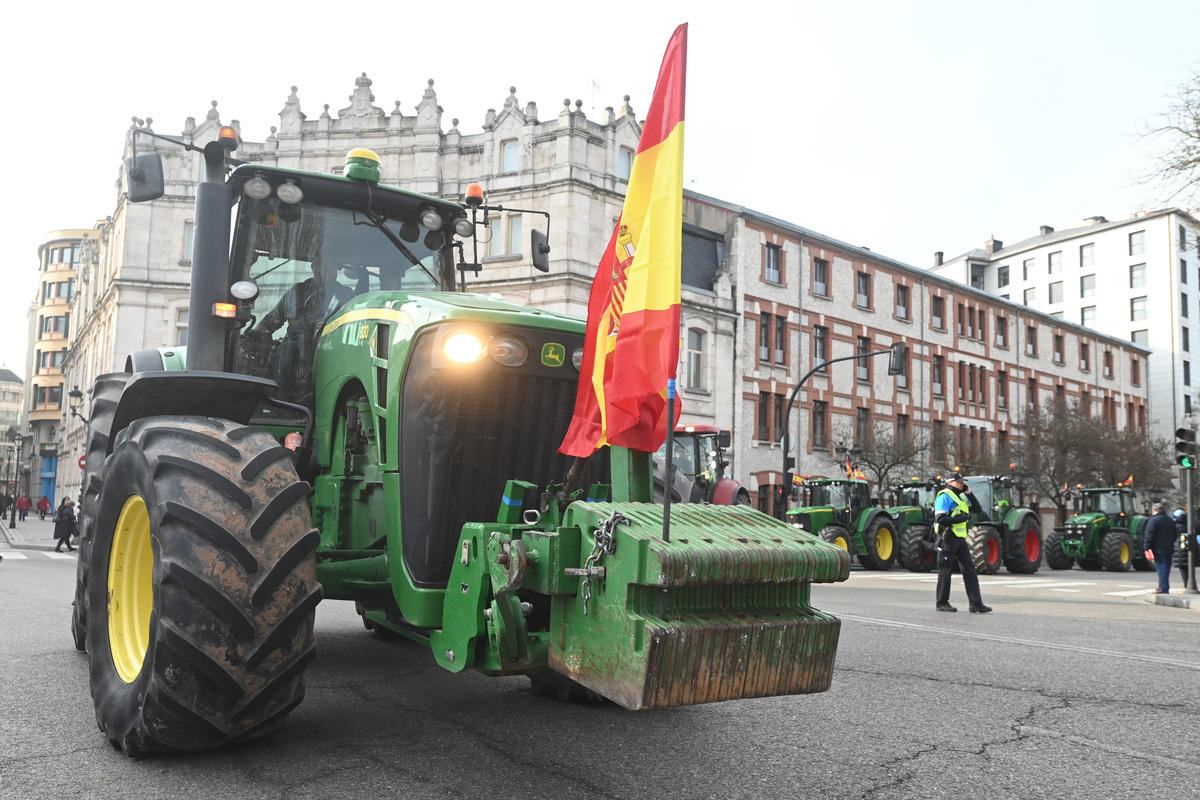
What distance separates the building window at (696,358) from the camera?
35438mm

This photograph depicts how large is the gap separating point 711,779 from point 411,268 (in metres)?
Result: 3.58

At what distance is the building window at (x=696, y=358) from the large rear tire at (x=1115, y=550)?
14.3 m

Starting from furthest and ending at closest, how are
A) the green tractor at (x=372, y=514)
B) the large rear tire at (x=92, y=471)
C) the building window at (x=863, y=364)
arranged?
the building window at (x=863, y=364) → the large rear tire at (x=92, y=471) → the green tractor at (x=372, y=514)

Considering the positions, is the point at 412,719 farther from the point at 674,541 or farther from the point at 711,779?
the point at 674,541

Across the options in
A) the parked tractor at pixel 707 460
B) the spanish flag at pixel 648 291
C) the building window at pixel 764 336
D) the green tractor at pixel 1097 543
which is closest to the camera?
the spanish flag at pixel 648 291

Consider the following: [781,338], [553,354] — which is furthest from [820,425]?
[553,354]

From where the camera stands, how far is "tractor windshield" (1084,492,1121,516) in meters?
32.8

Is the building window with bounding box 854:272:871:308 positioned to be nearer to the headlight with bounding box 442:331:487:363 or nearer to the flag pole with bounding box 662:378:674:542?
the headlight with bounding box 442:331:487:363

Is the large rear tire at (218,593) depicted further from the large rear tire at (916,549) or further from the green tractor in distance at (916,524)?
the large rear tire at (916,549)

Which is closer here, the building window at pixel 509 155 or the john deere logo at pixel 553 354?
the john deere logo at pixel 553 354

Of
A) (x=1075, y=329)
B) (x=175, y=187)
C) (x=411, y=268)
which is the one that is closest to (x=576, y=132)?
(x=175, y=187)

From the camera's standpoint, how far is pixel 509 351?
14.3ft

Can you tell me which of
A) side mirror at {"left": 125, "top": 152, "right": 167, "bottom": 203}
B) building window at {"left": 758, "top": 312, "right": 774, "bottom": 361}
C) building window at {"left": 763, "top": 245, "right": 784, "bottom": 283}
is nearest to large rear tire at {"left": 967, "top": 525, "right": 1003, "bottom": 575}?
building window at {"left": 758, "top": 312, "right": 774, "bottom": 361}

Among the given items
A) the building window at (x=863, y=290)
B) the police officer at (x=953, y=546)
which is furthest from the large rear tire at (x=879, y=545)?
the building window at (x=863, y=290)
